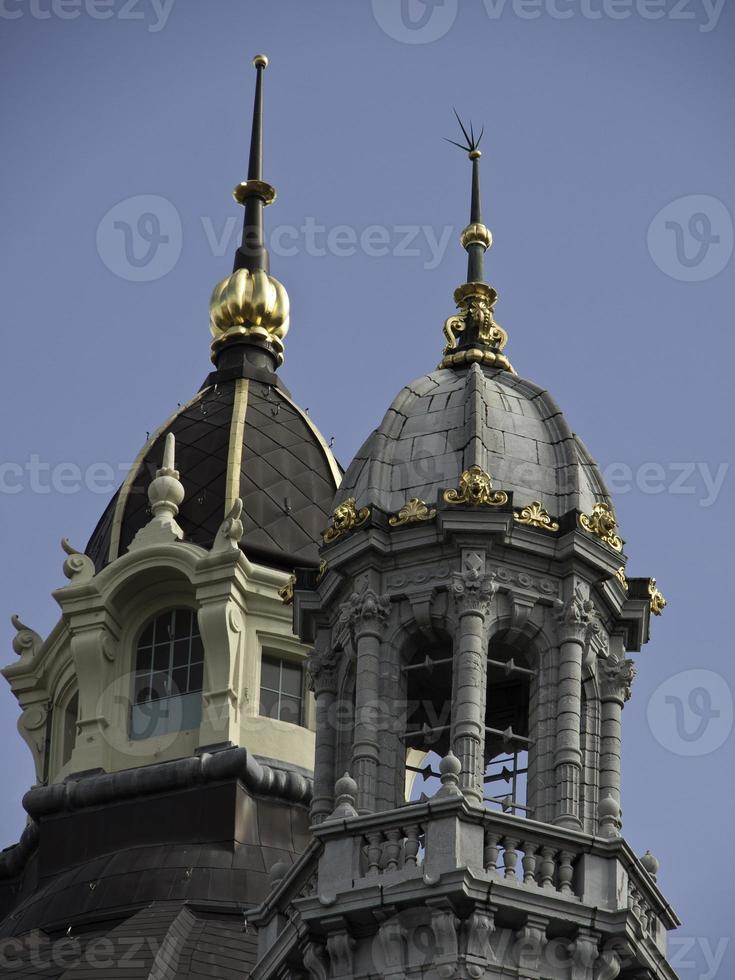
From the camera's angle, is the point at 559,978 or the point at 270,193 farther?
the point at 270,193

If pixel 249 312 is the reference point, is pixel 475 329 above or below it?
below

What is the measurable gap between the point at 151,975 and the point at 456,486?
875 cm

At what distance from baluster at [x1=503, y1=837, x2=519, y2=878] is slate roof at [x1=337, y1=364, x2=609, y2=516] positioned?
231 inches

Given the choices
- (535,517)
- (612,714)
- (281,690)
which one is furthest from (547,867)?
(281,690)

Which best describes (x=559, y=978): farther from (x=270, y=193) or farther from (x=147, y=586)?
(x=270, y=193)

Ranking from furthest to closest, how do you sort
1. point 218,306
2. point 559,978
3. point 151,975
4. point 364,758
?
point 218,306
point 151,975
point 364,758
point 559,978

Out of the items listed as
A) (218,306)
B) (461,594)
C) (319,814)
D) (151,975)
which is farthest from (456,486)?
(218,306)

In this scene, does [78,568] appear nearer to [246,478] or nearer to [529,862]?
[246,478]

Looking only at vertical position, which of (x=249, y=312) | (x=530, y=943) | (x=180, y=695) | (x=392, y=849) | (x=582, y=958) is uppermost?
(x=249, y=312)

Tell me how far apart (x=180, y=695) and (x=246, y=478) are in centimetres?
483

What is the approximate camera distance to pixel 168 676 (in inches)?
2594

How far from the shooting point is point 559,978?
47625mm

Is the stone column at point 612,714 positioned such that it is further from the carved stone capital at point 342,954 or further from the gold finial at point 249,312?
the gold finial at point 249,312

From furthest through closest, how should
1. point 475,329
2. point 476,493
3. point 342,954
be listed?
point 475,329 < point 476,493 < point 342,954
